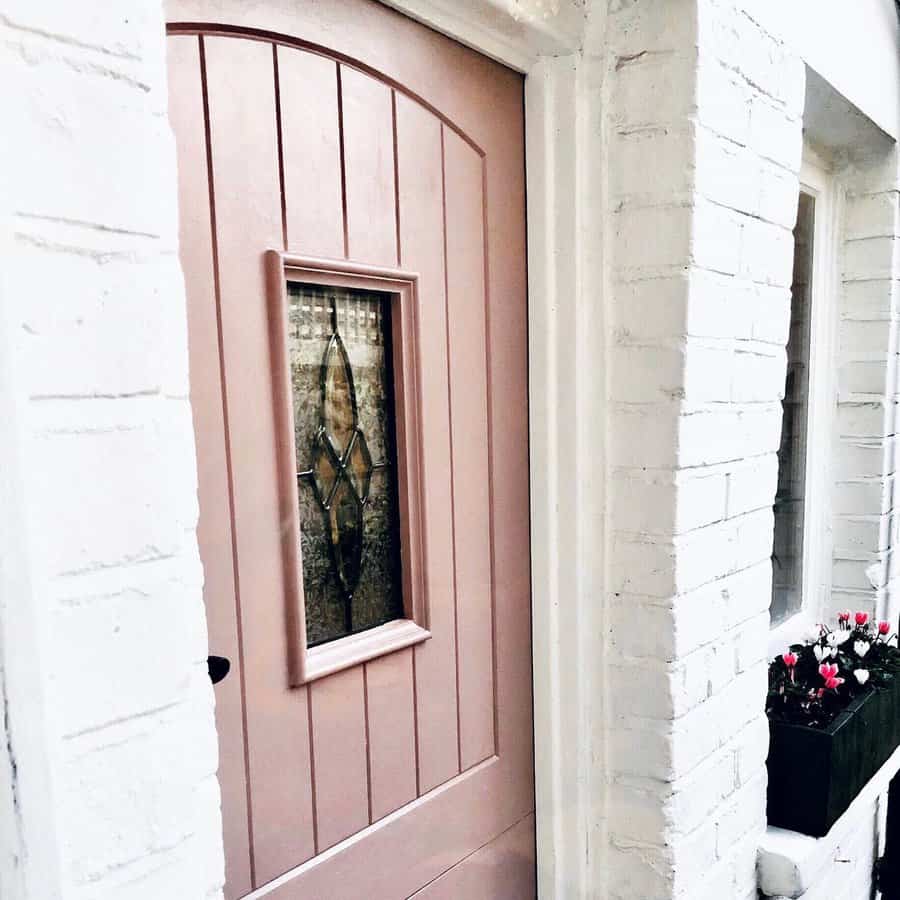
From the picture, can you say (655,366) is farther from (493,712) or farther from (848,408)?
(848,408)

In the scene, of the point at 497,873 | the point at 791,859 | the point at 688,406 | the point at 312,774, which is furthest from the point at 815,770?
the point at 312,774

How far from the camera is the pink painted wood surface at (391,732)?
1116mm

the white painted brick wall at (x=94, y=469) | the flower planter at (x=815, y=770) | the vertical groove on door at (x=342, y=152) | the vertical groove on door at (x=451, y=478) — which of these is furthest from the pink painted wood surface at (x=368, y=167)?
the flower planter at (x=815, y=770)

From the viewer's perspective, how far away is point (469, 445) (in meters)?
1.25

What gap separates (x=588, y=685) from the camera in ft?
4.55

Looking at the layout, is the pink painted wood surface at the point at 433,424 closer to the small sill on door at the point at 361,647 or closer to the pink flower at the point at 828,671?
the small sill on door at the point at 361,647

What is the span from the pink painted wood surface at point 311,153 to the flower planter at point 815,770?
1.31 m

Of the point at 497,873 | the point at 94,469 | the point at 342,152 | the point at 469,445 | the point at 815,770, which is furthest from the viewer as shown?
the point at 815,770

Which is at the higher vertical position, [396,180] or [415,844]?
[396,180]

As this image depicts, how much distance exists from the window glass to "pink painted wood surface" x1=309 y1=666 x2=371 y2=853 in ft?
4.70

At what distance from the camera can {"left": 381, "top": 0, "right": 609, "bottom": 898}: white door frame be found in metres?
1.29

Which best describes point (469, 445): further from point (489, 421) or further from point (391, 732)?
point (391, 732)

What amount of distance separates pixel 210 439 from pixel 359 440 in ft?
0.83

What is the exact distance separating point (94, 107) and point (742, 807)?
1545 millimetres
